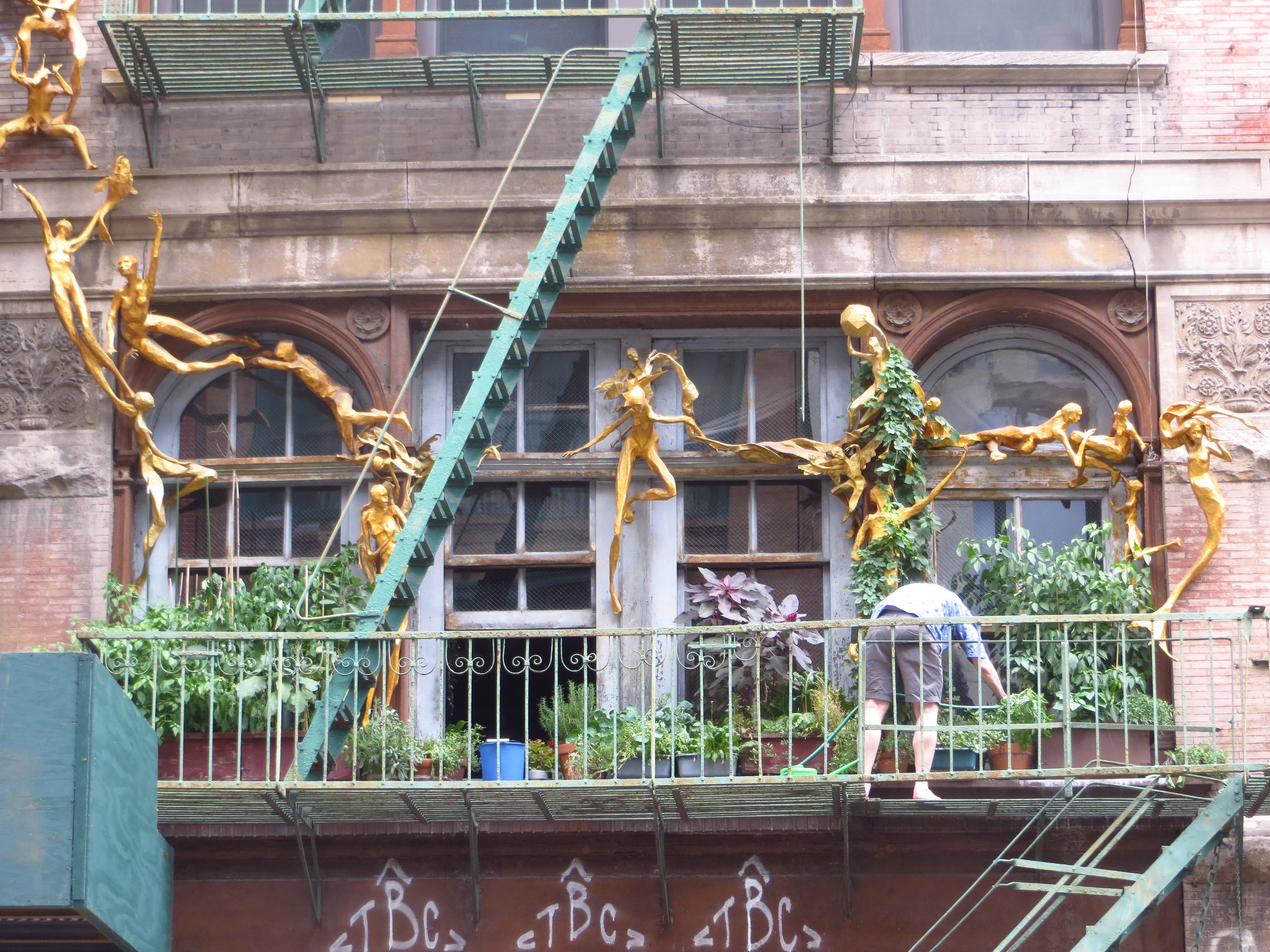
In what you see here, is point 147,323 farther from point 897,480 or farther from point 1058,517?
point 1058,517

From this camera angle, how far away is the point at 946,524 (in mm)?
13555

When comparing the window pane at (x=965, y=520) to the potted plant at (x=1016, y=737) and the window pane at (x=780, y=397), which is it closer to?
the window pane at (x=780, y=397)

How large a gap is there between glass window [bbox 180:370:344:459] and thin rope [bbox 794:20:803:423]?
311 centimetres

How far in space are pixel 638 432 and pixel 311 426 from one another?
7.47 feet

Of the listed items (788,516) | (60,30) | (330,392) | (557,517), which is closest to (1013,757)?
(788,516)

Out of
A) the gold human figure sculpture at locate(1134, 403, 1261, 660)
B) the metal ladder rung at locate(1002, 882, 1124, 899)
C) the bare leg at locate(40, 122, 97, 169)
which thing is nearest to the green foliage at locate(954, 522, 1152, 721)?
the gold human figure sculpture at locate(1134, 403, 1261, 660)

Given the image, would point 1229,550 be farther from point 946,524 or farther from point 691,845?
point 691,845

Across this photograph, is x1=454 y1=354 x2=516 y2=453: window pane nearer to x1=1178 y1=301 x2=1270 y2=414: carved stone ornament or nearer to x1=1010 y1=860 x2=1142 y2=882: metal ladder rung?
x1=1178 y1=301 x2=1270 y2=414: carved stone ornament

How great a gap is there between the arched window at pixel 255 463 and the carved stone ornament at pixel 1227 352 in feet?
17.8

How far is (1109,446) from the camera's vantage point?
1316 cm

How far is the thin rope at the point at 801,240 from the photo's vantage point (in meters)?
13.3

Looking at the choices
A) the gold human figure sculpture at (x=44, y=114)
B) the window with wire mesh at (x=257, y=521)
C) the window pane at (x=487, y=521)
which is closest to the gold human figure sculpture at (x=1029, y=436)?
the window pane at (x=487, y=521)

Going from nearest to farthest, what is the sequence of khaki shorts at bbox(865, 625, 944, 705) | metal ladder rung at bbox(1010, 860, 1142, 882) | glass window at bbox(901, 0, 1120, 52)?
metal ladder rung at bbox(1010, 860, 1142, 882) < khaki shorts at bbox(865, 625, 944, 705) < glass window at bbox(901, 0, 1120, 52)

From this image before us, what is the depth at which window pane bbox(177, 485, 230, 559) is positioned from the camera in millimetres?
13711
